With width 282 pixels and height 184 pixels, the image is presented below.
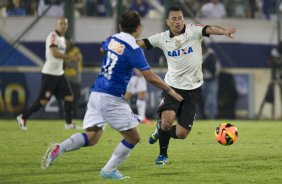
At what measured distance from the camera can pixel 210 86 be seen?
26.9 m

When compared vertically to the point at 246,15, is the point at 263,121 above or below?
below

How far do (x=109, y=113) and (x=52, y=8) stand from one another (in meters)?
16.3

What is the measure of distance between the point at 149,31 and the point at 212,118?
11.3 feet

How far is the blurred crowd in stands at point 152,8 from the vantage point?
2617cm

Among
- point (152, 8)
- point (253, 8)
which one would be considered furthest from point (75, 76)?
point (253, 8)

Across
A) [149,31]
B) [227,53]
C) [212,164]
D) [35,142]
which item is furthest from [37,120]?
[212,164]

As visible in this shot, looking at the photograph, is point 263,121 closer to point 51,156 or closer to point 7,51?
point 7,51

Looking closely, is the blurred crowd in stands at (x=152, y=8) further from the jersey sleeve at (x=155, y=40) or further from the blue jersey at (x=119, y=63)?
the blue jersey at (x=119, y=63)

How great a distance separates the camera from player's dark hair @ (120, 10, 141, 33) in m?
10.5

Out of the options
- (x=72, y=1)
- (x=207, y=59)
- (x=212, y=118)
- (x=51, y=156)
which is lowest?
(x=212, y=118)

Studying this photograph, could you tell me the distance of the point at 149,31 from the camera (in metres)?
26.9

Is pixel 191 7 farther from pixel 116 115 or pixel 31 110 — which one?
pixel 116 115

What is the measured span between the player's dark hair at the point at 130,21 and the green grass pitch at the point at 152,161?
1.91 m

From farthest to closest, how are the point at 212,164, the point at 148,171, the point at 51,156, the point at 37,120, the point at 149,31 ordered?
the point at 149,31, the point at 37,120, the point at 212,164, the point at 148,171, the point at 51,156
